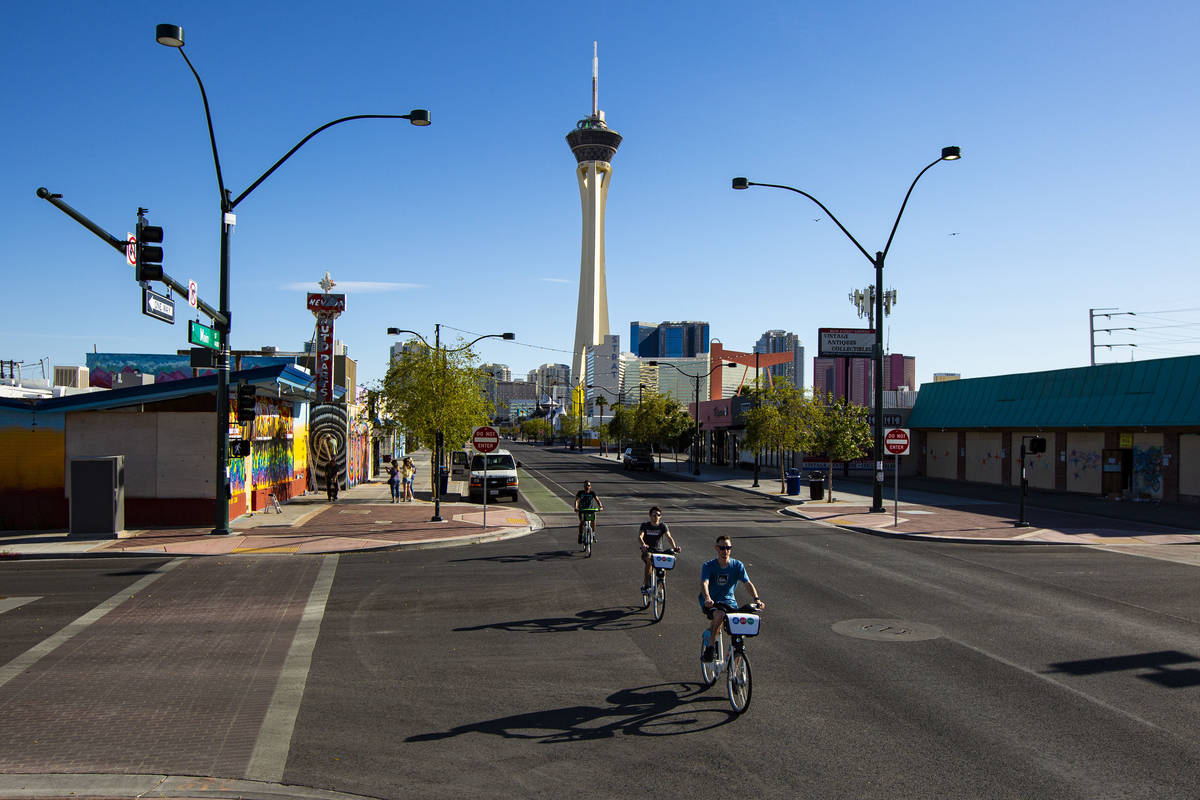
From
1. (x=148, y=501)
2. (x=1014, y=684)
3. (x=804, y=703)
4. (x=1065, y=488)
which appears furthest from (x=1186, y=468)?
(x=148, y=501)

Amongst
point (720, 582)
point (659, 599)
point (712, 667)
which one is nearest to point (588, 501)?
point (659, 599)

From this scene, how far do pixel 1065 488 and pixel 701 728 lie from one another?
123 ft

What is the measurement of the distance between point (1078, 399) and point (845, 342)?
1013 centimetres

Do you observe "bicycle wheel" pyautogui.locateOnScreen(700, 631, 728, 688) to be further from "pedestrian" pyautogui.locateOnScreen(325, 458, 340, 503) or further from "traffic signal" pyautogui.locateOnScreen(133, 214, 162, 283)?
"pedestrian" pyautogui.locateOnScreen(325, 458, 340, 503)

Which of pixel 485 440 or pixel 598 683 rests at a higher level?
pixel 485 440

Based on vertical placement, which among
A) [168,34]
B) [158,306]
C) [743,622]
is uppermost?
[168,34]

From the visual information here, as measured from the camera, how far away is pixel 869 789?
273 inches

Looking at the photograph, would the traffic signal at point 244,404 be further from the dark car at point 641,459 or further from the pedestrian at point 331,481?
the dark car at point 641,459

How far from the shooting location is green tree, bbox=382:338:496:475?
3622 centimetres

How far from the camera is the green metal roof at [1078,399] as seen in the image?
107 ft

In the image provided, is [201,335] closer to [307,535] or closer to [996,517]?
[307,535]

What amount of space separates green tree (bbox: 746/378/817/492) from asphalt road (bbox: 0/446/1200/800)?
67.8 feet

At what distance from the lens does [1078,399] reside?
126 feet

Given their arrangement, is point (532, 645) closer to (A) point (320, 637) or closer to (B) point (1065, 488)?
(A) point (320, 637)
